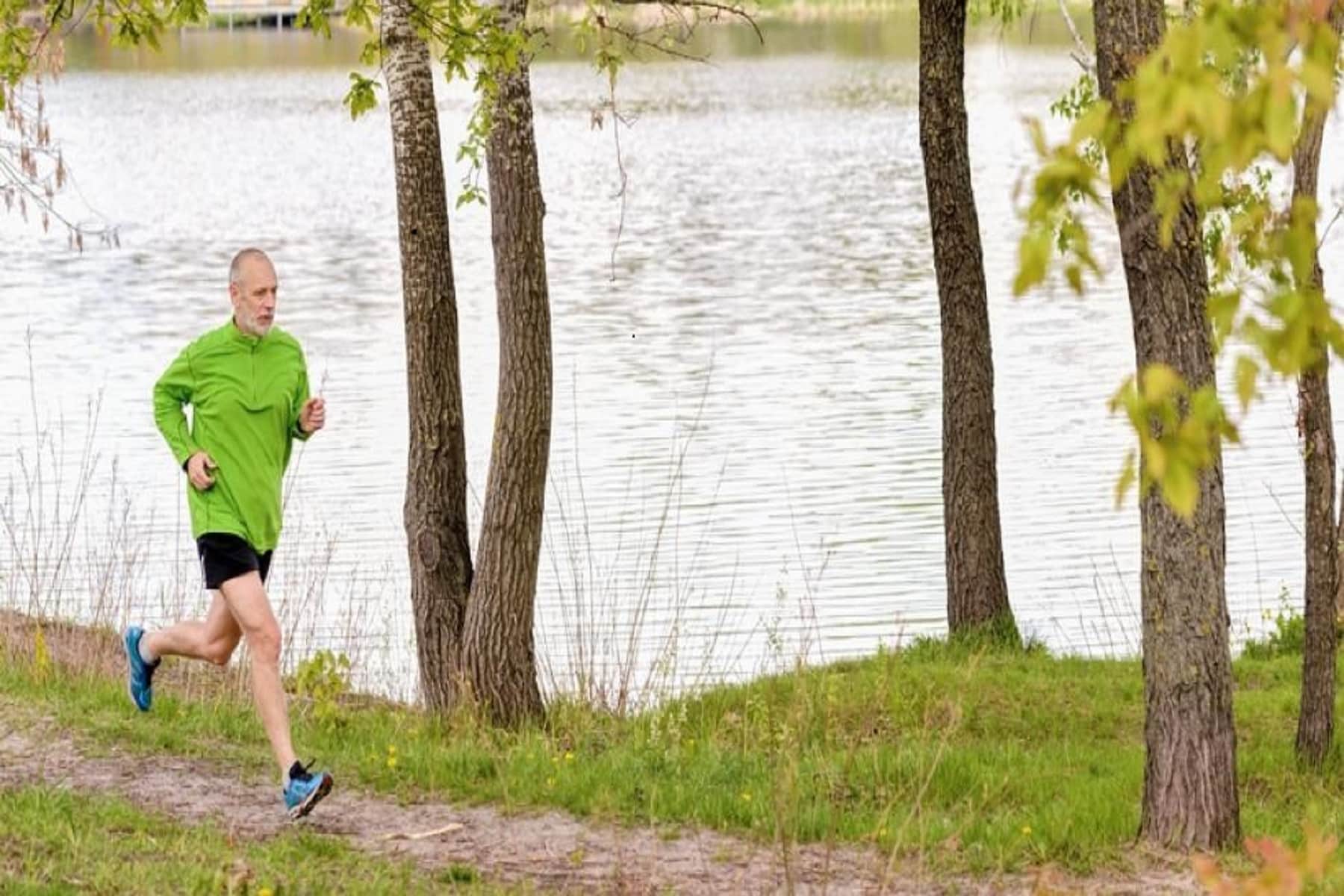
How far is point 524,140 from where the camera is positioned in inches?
420

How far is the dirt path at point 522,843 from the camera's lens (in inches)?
298

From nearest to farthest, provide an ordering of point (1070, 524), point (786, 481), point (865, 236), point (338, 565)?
1. point (338, 565)
2. point (1070, 524)
3. point (786, 481)
4. point (865, 236)

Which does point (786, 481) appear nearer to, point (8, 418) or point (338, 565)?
point (338, 565)

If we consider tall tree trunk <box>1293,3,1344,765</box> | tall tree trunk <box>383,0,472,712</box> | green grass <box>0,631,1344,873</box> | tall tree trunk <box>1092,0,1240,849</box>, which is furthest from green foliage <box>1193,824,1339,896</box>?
tall tree trunk <box>383,0,472,712</box>

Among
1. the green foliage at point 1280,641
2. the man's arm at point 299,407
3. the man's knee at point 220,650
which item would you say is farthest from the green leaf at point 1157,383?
the green foliage at point 1280,641

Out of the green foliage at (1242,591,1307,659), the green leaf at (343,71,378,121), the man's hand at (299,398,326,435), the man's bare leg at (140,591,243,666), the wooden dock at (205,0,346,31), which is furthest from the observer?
the wooden dock at (205,0,346,31)

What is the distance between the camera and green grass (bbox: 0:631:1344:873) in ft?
26.9

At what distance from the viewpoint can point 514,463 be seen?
10.9m

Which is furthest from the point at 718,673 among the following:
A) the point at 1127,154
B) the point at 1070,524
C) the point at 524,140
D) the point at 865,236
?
the point at 865,236

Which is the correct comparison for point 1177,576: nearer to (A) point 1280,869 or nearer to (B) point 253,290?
(B) point 253,290

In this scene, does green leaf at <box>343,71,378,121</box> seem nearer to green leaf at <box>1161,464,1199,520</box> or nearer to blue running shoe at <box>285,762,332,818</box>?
blue running shoe at <box>285,762,332,818</box>

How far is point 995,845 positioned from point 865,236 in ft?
104

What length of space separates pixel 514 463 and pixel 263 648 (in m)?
2.97

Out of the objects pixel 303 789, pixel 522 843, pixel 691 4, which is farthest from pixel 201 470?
pixel 691 4
